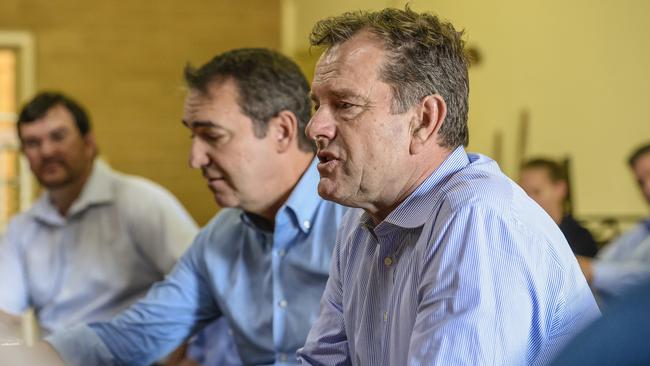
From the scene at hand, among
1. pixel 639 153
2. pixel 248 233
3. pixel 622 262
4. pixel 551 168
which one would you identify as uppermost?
pixel 248 233

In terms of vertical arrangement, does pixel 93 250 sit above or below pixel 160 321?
below

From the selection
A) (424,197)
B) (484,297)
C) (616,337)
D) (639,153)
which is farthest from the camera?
(639,153)

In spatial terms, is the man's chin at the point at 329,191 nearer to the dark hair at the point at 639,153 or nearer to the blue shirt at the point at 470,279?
the blue shirt at the point at 470,279

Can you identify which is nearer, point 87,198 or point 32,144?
point 87,198

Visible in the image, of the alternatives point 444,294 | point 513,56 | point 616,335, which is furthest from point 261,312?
point 513,56

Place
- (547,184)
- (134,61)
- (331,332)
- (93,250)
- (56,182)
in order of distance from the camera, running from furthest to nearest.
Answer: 1. (134,61)
2. (547,184)
3. (56,182)
4. (93,250)
5. (331,332)

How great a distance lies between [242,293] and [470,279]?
41.4 inches

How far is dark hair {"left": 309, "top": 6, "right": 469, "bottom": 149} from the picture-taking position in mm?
1323

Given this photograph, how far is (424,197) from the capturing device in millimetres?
1301

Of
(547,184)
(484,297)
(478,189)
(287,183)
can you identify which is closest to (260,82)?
(287,183)

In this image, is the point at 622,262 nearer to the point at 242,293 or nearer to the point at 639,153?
the point at 639,153

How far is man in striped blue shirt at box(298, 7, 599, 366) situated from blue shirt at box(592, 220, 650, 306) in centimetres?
171

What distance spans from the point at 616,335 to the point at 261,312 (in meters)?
1.50

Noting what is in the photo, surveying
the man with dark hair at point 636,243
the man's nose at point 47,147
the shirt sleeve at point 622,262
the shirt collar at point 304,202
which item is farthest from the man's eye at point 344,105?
the man with dark hair at point 636,243
